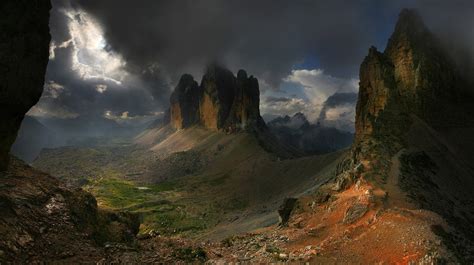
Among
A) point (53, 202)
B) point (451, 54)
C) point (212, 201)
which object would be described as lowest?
point (212, 201)

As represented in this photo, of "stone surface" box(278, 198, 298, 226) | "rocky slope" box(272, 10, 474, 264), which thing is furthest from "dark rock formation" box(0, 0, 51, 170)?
"stone surface" box(278, 198, 298, 226)

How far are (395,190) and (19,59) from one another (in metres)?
35.7

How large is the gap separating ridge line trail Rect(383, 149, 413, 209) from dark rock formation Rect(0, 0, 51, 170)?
32.0m

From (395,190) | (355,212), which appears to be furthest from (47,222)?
(395,190)

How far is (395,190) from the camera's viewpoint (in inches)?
1447

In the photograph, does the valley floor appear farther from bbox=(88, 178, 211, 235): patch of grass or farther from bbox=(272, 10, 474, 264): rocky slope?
bbox=(88, 178, 211, 235): patch of grass

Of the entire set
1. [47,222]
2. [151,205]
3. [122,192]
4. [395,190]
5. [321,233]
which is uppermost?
[122,192]

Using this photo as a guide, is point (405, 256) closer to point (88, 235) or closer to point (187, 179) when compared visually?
point (88, 235)

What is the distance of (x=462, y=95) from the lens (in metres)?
77.2

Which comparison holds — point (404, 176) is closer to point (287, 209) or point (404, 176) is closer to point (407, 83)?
point (287, 209)

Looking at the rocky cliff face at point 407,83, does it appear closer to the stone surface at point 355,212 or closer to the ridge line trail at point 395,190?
the ridge line trail at point 395,190

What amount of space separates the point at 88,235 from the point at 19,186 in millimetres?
5618

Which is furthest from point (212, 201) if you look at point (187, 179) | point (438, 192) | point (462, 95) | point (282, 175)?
point (438, 192)

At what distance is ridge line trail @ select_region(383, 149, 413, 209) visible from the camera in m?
33.5
